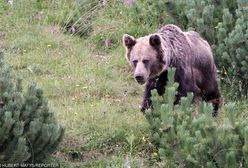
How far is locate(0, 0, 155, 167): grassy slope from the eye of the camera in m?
5.98

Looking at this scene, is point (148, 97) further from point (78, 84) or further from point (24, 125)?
point (24, 125)

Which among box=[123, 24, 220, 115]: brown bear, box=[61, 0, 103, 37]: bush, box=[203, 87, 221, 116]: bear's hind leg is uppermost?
box=[123, 24, 220, 115]: brown bear

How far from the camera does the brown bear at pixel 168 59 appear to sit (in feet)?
21.0

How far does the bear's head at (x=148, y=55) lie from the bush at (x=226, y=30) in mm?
1333

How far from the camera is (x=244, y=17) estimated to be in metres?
7.64

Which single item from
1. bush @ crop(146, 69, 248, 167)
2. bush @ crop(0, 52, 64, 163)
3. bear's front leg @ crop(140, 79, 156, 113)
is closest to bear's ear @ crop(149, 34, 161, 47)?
bear's front leg @ crop(140, 79, 156, 113)

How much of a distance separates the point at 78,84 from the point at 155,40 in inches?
70.6

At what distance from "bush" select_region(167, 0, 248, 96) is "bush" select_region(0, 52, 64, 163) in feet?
9.72

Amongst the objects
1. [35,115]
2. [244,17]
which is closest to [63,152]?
[35,115]

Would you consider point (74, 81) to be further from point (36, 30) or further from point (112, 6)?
point (112, 6)

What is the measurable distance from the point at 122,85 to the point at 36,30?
2.26 m

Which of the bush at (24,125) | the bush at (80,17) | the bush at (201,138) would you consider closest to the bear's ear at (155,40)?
the bush at (201,138)

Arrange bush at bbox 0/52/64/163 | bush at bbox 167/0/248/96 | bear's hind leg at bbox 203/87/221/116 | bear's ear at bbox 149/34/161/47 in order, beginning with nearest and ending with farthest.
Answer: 1. bush at bbox 0/52/64/163
2. bear's ear at bbox 149/34/161/47
3. bear's hind leg at bbox 203/87/221/116
4. bush at bbox 167/0/248/96

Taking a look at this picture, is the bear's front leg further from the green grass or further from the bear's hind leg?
the bear's hind leg
